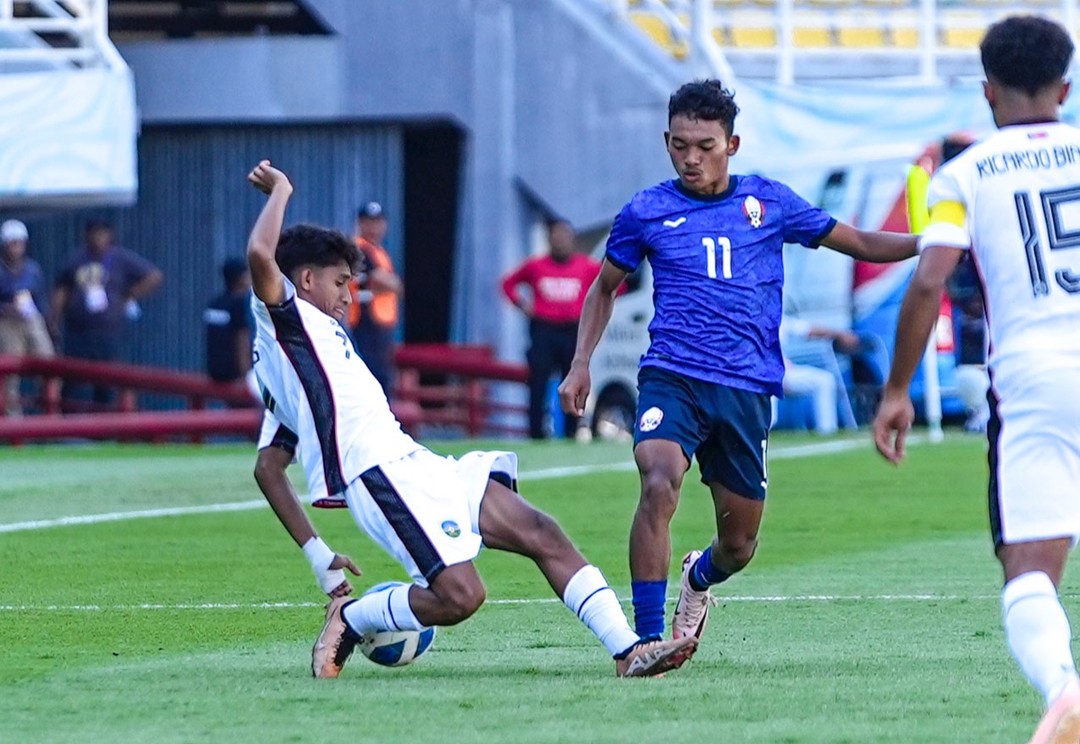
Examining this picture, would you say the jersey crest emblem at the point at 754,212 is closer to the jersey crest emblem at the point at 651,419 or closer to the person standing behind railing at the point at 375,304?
the jersey crest emblem at the point at 651,419

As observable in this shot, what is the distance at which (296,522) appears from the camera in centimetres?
773

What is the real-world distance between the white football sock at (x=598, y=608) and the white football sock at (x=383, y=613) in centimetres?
46

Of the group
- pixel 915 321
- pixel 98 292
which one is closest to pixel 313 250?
pixel 915 321

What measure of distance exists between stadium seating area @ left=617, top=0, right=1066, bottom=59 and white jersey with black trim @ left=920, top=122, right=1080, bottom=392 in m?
21.1

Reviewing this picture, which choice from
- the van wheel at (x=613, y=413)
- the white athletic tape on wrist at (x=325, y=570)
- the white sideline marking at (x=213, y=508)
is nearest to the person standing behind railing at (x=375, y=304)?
the white sideline marking at (x=213, y=508)

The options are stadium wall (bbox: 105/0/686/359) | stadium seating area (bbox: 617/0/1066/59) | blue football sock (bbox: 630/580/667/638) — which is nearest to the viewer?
blue football sock (bbox: 630/580/667/638)

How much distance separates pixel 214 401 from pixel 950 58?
880 cm

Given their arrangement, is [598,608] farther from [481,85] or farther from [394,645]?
→ [481,85]

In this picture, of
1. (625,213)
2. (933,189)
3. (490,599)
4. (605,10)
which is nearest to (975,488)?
(490,599)

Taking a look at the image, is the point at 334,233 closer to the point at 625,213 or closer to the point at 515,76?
the point at 625,213

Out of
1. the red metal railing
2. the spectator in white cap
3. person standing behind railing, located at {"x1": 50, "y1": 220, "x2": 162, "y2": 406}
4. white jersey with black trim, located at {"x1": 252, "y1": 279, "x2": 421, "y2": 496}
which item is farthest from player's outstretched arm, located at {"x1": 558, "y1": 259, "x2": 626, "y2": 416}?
person standing behind railing, located at {"x1": 50, "y1": 220, "x2": 162, "y2": 406}

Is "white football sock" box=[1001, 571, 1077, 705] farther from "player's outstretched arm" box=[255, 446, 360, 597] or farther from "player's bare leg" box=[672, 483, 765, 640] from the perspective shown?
"player's outstretched arm" box=[255, 446, 360, 597]

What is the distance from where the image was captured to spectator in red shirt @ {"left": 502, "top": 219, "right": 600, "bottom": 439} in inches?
841

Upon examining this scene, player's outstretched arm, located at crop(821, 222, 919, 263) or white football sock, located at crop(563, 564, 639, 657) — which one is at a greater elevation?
player's outstretched arm, located at crop(821, 222, 919, 263)
